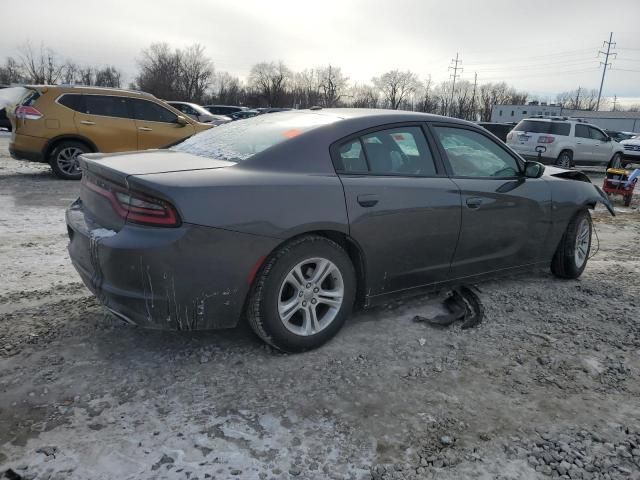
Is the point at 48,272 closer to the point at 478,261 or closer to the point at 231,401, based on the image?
the point at 231,401

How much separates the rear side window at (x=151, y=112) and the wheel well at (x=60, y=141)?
3.43 feet

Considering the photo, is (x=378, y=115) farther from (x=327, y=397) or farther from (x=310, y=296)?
(x=327, y=397)

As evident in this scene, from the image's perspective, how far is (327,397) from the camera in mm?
2740

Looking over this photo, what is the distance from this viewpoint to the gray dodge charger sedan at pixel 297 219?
8.80 ft

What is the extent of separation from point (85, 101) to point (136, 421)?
8.51m

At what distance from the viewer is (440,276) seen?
3.81 m

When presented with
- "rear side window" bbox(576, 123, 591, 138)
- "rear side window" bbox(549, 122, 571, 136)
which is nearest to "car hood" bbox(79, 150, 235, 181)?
"rear side window" bbox(549, 122, 571, 136)

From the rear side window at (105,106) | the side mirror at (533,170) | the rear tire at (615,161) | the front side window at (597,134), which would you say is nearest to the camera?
the side mirror at (533,170)

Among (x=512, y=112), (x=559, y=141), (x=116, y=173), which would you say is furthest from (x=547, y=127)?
(x=512, y=112)

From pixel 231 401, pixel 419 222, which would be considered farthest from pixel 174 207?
pixel 419 222

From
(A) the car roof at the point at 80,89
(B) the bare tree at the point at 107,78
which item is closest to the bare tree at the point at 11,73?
(B) the bare tree at the point at 107,78

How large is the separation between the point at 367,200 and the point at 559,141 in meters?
Answer: 14.5

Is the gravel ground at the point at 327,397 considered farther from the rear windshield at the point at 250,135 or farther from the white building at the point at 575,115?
the white building at the point at 575,115

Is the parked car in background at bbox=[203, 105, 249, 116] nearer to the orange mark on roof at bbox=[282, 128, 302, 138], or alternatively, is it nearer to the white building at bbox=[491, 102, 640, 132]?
the orange mark on roof at bbox=[282, 128, 302, 138]
